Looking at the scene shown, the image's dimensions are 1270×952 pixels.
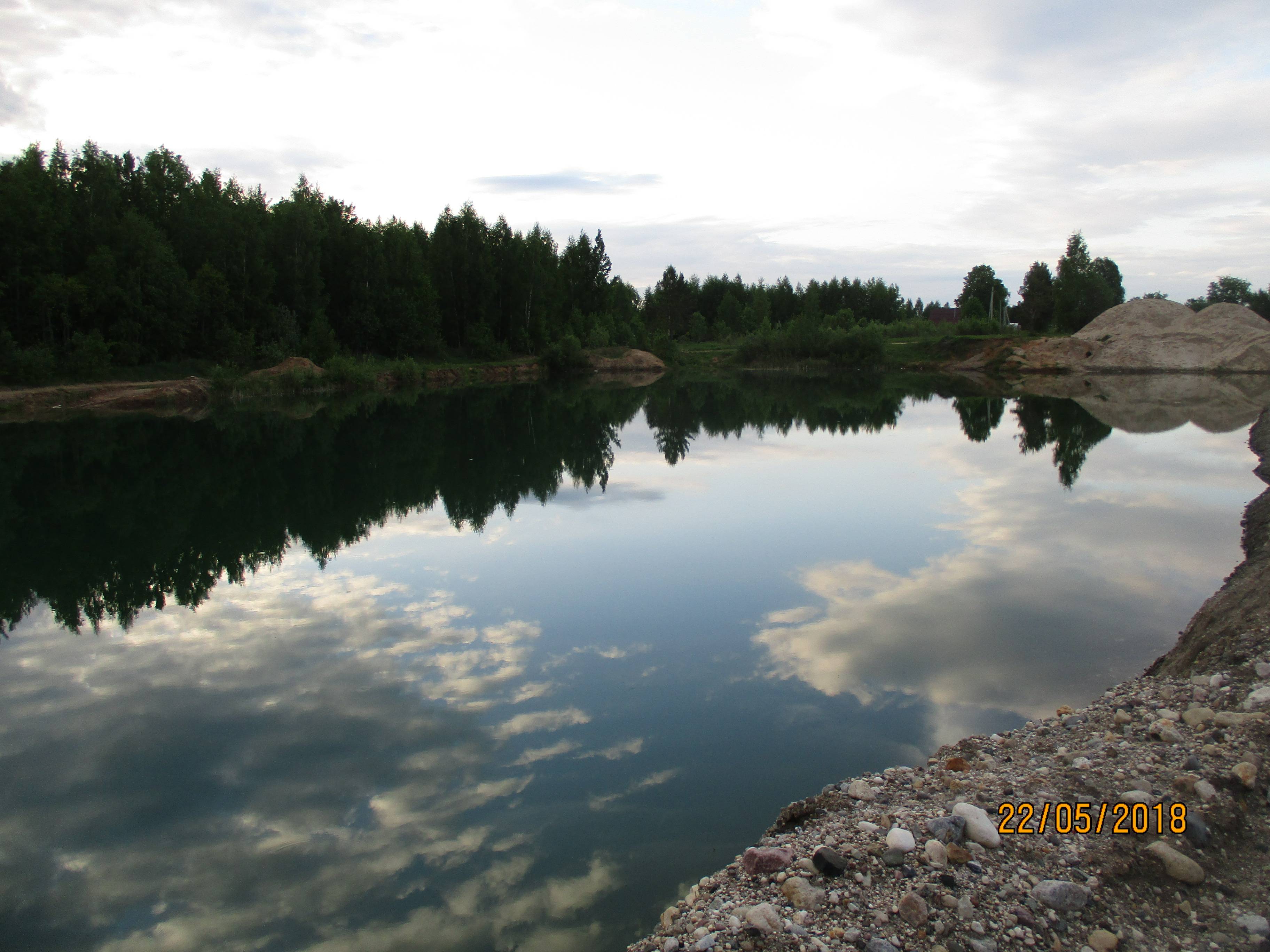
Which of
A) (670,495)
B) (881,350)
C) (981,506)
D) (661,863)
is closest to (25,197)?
(670,495)

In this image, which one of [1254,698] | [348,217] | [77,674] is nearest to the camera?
[1254,698]

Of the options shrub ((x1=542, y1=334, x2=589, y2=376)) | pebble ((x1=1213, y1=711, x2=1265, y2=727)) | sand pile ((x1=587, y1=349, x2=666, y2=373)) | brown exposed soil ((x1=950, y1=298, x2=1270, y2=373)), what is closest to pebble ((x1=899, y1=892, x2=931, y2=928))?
pebble ((x1=1213, y1=711, x2=1265, y2=727))

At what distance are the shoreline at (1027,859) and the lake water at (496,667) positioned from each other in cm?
62

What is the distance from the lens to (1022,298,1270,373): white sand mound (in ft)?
175

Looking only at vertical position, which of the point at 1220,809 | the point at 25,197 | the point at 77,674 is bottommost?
the point at 77,674

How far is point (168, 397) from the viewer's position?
3531 cm

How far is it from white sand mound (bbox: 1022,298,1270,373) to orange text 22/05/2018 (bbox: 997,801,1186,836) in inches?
2304

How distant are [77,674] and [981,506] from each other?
41.5 ft

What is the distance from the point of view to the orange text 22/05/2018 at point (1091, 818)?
3.77 m

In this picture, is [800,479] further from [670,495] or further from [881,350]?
A: [881,350]

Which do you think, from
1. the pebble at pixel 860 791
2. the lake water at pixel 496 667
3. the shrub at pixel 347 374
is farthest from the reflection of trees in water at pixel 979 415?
the shrub at pixel 347 374

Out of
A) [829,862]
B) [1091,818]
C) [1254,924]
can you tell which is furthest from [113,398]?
[1254,924]

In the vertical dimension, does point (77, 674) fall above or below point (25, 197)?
below

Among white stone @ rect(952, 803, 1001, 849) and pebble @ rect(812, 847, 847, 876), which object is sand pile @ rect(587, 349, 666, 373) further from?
pebble @ rect(812, 847, 847, 876)
